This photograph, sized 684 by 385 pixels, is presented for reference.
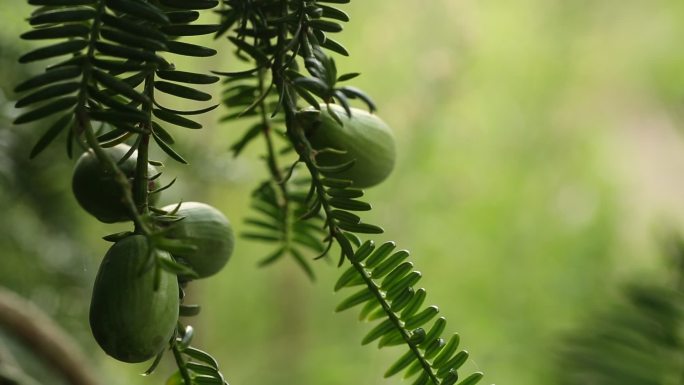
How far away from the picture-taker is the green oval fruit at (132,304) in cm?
25

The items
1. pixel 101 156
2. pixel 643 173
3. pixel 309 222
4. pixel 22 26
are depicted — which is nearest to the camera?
pixel 101 156

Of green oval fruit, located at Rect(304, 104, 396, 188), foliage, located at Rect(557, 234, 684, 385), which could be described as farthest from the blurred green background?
green oval fruit, located at Rect(304, 104, 396, 188)

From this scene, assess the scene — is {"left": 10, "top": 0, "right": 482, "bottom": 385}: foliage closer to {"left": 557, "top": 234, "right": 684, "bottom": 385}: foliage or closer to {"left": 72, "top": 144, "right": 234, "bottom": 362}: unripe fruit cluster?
{"left": 72, "top": 144, "right": 234, "bottom": 362}: unripe fruit cluster

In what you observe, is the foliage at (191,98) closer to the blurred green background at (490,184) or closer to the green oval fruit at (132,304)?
the green oval fruit at (132,304)

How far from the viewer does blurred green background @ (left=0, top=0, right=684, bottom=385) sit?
4.17 ft

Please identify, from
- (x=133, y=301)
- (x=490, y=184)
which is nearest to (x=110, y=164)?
(x=133, y=301)

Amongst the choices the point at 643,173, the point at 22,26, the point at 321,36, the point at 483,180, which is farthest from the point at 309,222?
the point at 643,173

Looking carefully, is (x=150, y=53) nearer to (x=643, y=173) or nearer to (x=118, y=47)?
(x=118, y=47)

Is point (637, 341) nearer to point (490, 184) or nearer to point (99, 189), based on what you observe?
point (99, 189)

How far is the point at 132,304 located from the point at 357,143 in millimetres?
111

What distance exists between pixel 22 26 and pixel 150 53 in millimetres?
534

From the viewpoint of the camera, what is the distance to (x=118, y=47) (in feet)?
0.82

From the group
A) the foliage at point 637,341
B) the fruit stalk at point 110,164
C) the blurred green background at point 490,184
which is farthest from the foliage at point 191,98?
the blurred green background at point 490,184

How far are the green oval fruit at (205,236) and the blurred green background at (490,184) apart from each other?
0.75 m
